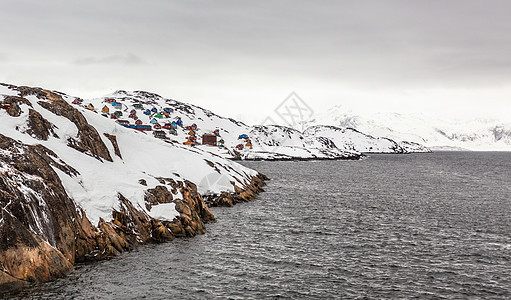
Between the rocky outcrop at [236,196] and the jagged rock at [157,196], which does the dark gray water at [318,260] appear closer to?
the rocky outcrop at [236,196]

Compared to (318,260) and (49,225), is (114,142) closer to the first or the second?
(49,225)

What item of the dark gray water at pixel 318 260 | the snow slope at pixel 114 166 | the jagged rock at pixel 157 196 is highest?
the snow slope at pixel 114 166

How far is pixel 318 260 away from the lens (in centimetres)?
3297

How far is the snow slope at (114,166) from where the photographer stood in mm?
35312

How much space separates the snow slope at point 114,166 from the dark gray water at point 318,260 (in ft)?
20.0

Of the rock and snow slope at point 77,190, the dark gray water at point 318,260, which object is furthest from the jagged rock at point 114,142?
the dark gray water at point 318,260

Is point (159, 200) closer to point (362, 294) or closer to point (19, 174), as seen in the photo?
point (19, 174)

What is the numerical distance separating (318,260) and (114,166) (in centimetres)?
2854

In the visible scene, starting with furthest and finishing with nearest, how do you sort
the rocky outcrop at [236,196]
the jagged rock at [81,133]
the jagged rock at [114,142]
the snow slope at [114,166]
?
1. the rocky outcrop at [236,196]
2. the jagged rock at [114,142]
3. the jagged rock at [81,133]
4. the snow slope at [114,166]

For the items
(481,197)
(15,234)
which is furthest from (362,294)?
(481,197)

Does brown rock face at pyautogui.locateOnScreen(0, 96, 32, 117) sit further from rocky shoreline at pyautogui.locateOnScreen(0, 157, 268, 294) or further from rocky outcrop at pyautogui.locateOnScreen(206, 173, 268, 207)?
rocky outcrop at pyautogui.locateOnScreen(206, 173, 268, 207)

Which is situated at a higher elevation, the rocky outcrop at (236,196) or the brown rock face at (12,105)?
the brown rock face at (12,105)

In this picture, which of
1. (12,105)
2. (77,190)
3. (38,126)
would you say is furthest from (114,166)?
(12,105)

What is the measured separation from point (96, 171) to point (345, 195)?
2007 inches
